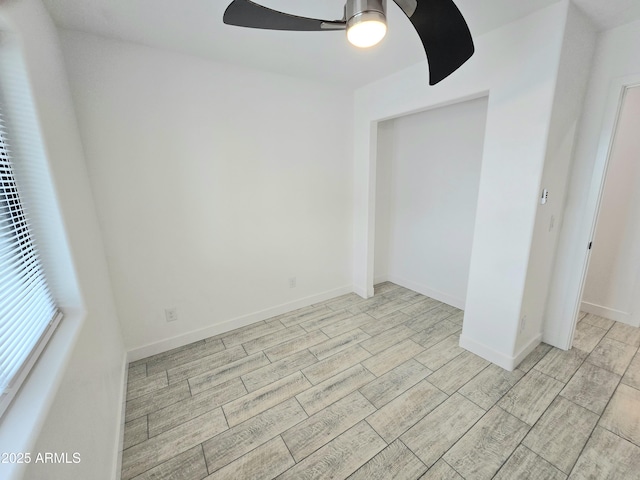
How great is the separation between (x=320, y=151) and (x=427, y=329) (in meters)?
2.16

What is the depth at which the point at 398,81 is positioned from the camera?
8.36 feet

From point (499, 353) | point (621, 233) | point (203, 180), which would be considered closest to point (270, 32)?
point (203, 180)

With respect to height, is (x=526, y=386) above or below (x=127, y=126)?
below

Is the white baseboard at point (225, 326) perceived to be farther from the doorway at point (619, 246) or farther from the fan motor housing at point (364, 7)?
the fan motor housing at point (364, 7)

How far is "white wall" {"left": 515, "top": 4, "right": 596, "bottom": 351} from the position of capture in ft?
5.61

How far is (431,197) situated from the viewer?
3.21 meters

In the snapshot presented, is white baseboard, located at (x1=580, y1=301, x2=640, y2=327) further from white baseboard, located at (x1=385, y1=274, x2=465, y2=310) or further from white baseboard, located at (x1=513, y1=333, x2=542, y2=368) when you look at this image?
white baseboard, located at (x1=385, y1=274, x2=465, y2=310)

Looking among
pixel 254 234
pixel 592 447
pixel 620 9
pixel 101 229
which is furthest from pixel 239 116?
pixel 592 447

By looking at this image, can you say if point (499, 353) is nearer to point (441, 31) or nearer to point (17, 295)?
point (441, 31)

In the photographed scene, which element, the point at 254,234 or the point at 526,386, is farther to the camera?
the point at 254,234

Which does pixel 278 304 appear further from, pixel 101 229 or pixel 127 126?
pixel 127 126

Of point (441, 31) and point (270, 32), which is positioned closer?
point (441, 31)

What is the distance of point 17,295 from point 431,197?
3366 mm

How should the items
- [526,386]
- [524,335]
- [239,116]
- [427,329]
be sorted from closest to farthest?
[526,386], [524,335], [239,116], [427,329]
